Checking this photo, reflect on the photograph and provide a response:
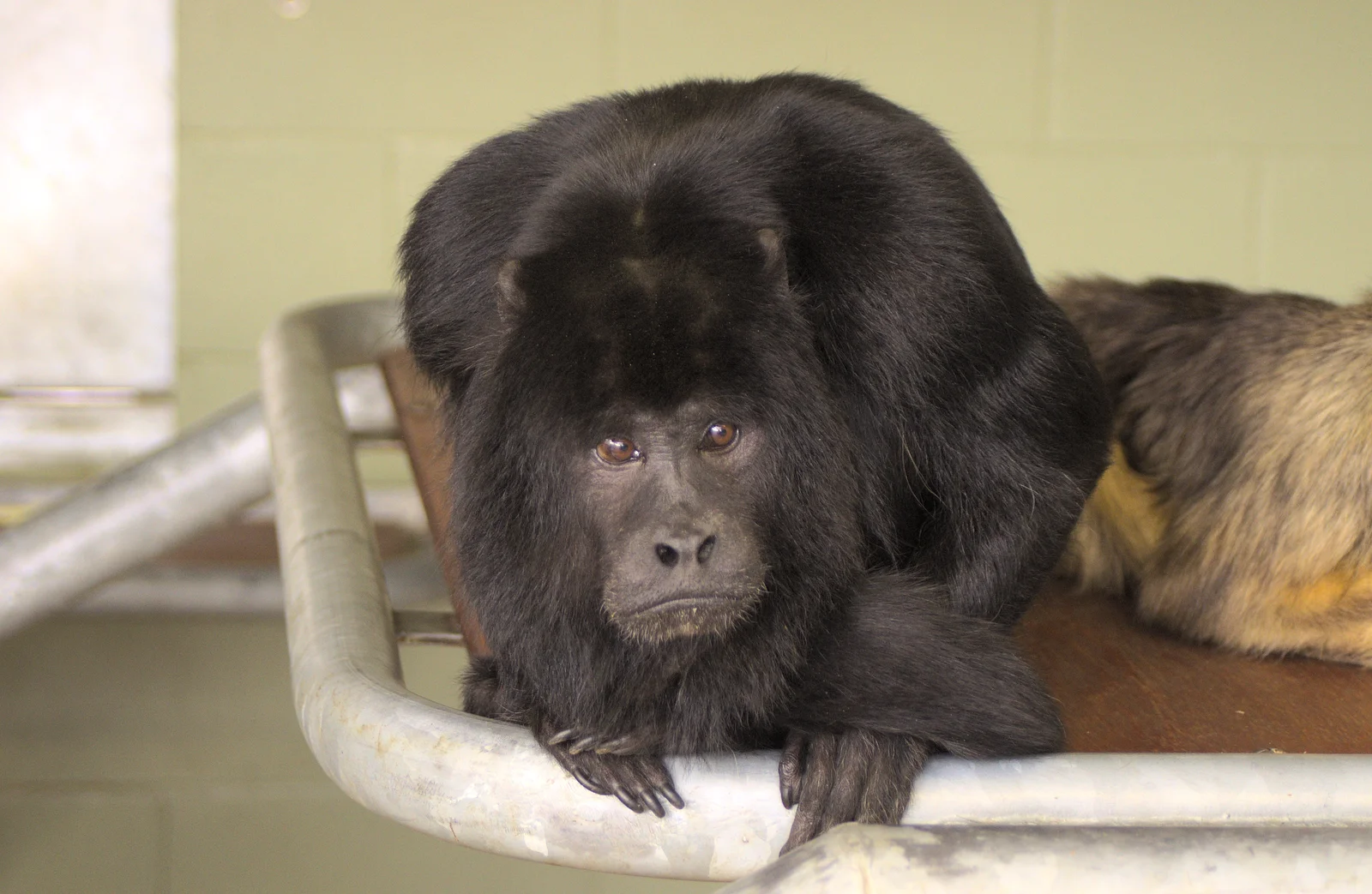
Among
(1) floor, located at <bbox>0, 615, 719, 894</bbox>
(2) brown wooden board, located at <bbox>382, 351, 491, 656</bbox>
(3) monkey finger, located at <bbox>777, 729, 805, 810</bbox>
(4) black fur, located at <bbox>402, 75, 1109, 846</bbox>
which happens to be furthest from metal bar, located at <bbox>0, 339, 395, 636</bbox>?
(1) floor, located at <bbox>0, 615, 719, 894</bbox>

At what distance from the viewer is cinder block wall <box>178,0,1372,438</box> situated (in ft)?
8.88

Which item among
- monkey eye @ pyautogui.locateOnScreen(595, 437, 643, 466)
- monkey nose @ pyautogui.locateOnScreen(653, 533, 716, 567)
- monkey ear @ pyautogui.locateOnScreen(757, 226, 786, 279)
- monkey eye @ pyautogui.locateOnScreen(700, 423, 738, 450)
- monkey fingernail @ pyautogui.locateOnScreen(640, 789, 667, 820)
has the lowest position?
monkey fingernail @ pyautogui.locateOnScreen(640, 789, 667, 820)

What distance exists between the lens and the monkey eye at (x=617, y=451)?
3.21 feet

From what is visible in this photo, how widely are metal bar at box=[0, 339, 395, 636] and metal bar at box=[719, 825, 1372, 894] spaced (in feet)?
3.67

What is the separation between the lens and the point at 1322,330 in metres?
1.57

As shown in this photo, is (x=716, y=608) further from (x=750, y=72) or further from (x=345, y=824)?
(x=345, y=824)

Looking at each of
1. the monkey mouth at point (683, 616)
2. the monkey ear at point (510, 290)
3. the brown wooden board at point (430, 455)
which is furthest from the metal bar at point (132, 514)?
the monkey mouth at point (683, 616)

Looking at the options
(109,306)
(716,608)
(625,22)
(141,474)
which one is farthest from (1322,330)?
Result: (109,306)

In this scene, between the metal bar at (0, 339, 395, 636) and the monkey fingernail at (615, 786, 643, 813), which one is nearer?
the monkey fingernail at (615, 786, 643, 813)

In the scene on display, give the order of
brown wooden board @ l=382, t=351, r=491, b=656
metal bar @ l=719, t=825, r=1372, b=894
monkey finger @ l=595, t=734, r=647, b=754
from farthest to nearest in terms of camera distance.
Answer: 1. brown wooden board @ l=382, t=351, r=491, b=656
2. monkey finger @ l=595, t=734, r=647, b=754
3. metal bar @ l=719, t=825, r=1372, b=894

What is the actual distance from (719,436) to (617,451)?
73 mm

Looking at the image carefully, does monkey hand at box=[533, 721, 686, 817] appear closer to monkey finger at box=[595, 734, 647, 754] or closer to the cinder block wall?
monkey finger at box=[595, 734, 647, 754]

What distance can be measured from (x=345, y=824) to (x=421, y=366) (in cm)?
200

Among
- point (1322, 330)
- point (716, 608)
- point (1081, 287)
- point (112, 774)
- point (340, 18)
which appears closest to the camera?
point (716, 608)
